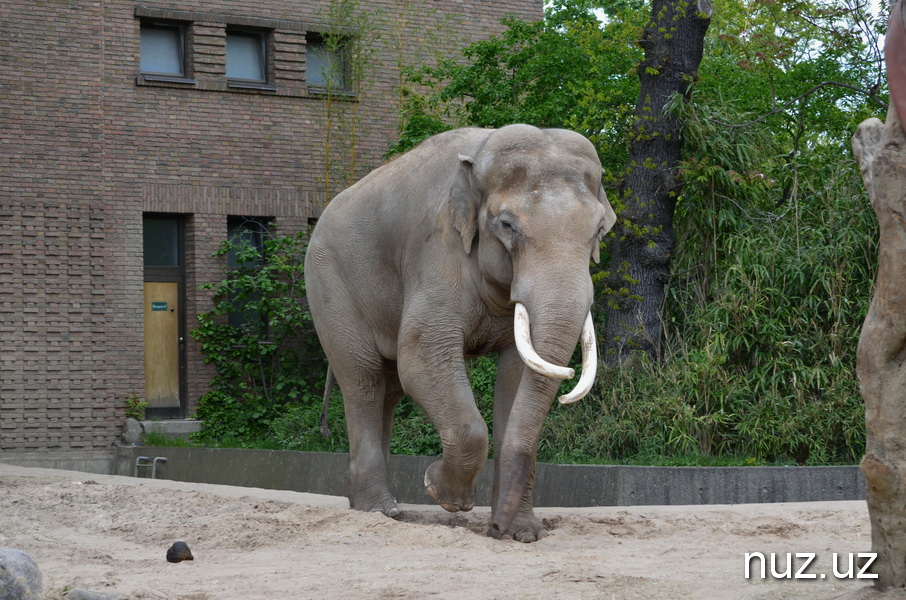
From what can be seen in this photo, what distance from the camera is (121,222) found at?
61.8 feet

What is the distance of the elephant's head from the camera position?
21.4 feet

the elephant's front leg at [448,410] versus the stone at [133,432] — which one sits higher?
the elephant's front leg at [448,410]

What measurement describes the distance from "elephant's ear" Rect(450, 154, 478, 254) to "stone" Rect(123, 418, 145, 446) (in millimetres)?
12311

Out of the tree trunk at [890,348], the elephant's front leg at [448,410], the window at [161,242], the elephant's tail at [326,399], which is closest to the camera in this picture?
the tree trunk at [890,348]

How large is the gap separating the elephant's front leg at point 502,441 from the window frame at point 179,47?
1322cm

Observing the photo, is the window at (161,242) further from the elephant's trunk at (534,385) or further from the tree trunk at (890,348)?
the tree trunk at (890,348)

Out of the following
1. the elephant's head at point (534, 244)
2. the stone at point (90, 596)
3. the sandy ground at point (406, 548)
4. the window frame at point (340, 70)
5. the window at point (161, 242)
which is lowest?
the sandy ground at point (406, 548)

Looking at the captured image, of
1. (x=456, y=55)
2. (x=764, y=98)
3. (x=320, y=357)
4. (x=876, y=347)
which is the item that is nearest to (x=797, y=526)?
(x=876, y=347)

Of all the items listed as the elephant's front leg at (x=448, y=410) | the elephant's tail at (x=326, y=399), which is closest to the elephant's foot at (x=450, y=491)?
the elephant's front leg at (x=448, y=410)

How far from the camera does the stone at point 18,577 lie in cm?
477

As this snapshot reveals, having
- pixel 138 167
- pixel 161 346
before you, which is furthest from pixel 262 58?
pixel 161 346

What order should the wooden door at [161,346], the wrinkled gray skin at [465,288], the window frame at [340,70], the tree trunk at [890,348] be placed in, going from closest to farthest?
the tree trunk at [890,348], the wrinkled gray skin at [465,288], the wooden door at [161,346], the window frame at [340,70]

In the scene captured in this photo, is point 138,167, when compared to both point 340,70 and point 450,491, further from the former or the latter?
point 450,491

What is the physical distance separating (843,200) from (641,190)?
2.14 m
